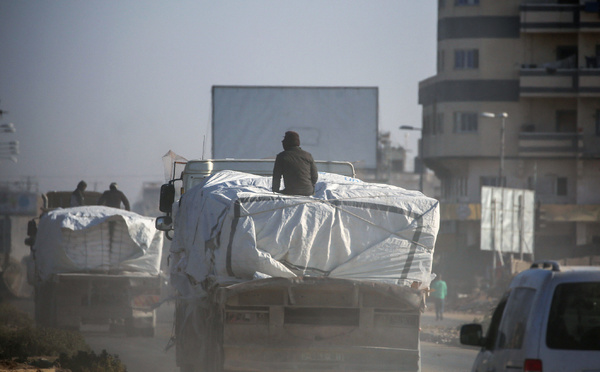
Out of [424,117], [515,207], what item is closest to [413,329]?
[515,207]

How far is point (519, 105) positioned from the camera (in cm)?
6056

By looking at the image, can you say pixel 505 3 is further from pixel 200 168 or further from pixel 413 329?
pixel 413 329

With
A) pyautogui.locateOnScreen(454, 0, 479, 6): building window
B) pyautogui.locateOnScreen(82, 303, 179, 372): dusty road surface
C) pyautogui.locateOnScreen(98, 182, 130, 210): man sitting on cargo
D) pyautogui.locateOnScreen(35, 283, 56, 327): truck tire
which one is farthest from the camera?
pyautogui.locateOnScreen(454, 0, 479, 6): building window

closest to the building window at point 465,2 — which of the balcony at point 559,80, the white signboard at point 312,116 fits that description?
the balcony at point 559,80

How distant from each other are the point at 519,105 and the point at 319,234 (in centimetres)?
5305

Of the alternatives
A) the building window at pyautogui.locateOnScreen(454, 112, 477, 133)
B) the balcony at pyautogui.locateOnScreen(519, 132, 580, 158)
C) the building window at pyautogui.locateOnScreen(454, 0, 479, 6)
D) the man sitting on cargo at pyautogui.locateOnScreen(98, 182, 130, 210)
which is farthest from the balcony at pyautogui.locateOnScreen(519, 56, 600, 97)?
the man sitting on cargo at pyautogui.locateOnScreen(98, 182, 130, 210)

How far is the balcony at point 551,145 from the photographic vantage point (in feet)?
194

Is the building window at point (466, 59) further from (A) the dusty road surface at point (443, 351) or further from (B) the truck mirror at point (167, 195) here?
(B) the truck mirror at point (167, 195)

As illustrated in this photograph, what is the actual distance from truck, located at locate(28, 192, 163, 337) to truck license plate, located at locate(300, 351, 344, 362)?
9.38 meters

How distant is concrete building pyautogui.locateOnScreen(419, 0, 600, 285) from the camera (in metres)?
58.7

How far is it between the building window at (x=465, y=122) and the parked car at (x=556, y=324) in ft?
180

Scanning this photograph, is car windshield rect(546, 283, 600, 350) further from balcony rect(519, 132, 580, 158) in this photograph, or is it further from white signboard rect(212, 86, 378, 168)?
balcony rect(519, 132, 580, 158)

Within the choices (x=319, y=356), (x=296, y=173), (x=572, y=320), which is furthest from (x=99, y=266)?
(x=572, y=320)

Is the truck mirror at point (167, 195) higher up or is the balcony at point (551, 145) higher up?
the balcony at point (551, 145)
